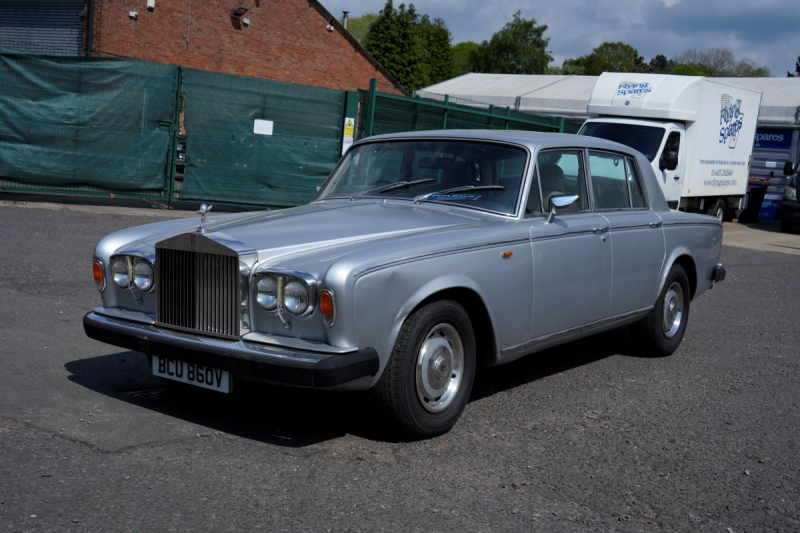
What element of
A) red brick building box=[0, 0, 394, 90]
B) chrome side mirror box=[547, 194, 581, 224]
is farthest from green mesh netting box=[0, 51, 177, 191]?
red brick building box=[0, 0, 394, 90]

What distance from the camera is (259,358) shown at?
166 inches

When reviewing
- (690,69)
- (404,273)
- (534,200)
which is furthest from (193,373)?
(690,69)

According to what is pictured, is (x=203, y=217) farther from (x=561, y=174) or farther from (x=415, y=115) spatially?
(x=415, y=115)

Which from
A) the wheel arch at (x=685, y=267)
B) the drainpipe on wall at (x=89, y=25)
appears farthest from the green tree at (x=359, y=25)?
the wheel arch at (x=685, y=267)

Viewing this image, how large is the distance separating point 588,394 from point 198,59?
80.2ft

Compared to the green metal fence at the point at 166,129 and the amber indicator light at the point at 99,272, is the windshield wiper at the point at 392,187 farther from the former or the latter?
the green metal fence at the point at 166,129

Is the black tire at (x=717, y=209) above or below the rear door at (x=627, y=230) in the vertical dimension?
below

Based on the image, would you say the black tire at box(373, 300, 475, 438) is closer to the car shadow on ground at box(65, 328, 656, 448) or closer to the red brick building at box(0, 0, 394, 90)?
the car shadow on ground at box(65, 328, 656, 448)

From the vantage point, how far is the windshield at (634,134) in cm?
1719

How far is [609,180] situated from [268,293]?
329 cm

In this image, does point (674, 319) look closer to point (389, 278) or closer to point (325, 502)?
point (389, 278)

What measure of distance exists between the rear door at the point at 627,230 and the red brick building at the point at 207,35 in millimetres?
21443

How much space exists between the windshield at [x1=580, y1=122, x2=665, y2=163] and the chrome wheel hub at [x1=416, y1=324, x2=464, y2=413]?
13.1 m

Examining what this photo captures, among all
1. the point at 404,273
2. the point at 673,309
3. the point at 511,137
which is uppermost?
the point at 511,137
